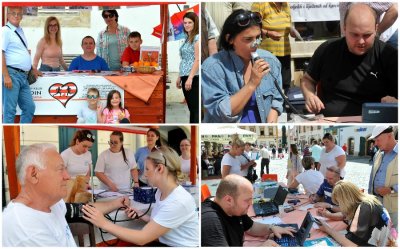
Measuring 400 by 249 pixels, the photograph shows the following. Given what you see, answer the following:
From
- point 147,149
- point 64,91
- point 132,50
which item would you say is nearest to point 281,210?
point 147,149

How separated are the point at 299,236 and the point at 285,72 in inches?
41.0

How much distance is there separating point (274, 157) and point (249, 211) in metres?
0.39

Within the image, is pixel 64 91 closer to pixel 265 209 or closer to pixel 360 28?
pixel 265 209

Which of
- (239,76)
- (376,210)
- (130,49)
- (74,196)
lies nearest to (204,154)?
(239,76)

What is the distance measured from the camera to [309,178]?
10.9 ft

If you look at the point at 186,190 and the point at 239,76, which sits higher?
the point at 239,76

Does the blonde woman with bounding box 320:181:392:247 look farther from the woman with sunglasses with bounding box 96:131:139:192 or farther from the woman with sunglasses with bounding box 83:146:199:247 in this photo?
the woman with sunglasses with bounding box 96:131:139:192

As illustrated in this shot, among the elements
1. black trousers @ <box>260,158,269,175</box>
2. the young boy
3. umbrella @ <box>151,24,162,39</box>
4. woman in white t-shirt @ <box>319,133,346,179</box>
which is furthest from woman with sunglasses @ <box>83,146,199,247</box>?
umbrella @ <box>151,24,162,39</box>

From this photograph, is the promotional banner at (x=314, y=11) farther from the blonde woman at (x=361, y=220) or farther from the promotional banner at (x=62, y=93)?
the promotional banner at (x=62, y=93)

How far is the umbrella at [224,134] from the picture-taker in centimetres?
320

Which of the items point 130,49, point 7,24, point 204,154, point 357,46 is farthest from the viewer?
point 130,49

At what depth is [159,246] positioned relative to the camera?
310 centimetres

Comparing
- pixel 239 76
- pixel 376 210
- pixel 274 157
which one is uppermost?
pixel 239 76

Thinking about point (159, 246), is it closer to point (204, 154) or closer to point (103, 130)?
point (204, 154)
